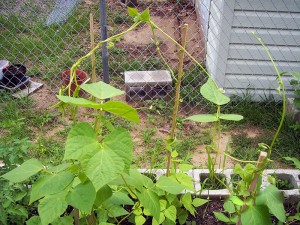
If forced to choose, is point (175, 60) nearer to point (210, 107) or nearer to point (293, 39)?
point (210, 107)

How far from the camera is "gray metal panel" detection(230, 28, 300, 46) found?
3.74 metres

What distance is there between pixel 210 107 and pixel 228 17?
859 mm

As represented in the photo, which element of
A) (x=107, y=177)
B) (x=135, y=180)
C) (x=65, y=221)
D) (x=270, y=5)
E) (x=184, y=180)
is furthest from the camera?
(x=270, y=5)

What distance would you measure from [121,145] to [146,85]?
257 cm

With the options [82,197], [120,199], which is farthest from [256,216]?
[82,197]

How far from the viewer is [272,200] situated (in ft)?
5.83

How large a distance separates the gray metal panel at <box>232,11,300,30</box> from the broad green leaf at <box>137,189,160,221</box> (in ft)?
7.53

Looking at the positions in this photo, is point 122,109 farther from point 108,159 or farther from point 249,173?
point 249,173

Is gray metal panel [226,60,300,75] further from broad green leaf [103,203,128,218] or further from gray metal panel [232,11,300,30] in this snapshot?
broad green leaf [103,203,128,218]

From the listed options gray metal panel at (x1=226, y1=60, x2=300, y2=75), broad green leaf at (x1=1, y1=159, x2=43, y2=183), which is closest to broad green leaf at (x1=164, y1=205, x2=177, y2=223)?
broad green leaf at (x1=1, y1=159, x2=43, y2=183)

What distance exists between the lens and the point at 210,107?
3.98 metres

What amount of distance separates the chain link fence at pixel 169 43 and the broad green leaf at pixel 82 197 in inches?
95.2

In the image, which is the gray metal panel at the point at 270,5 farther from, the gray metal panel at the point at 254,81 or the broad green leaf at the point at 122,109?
the broad green leaf at the point at 122,109

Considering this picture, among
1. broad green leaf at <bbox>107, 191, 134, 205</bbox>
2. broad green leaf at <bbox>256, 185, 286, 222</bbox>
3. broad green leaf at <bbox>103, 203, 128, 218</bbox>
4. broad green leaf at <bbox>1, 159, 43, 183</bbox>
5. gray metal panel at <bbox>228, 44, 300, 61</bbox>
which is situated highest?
gray metal panel at <bbox>228, 44, 300, 61</bbox>
